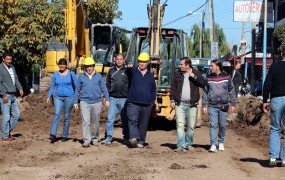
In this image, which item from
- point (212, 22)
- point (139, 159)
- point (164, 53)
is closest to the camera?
point (139, 159)

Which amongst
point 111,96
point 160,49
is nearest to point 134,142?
point 111,96

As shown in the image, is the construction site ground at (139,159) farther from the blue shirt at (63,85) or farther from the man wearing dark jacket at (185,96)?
the blue shirt at (63,85)

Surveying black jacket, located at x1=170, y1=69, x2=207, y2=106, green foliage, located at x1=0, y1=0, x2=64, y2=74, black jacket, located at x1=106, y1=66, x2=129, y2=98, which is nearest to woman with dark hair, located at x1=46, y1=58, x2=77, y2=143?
black jacket, located at x1=106, y1=66, x2=129, y2=98

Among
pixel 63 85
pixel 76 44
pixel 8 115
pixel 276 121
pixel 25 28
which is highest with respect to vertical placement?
pixel 25 28

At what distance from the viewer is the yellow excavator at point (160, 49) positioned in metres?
15.1

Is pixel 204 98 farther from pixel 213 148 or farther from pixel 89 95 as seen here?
pixel 89 95

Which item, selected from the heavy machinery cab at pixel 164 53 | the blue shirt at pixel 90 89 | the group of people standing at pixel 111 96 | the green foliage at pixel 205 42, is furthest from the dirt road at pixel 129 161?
the green foliage at pixel 205 42

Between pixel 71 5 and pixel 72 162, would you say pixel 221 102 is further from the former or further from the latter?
pixel 71 5

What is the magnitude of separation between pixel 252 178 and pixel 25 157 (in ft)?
14.0

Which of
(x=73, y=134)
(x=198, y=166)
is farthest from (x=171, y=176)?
(x=73, y=134)

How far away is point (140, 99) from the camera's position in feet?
38.1

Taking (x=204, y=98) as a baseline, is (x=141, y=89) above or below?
above

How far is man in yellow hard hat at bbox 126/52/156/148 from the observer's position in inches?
457

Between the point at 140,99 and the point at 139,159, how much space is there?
1.83m
